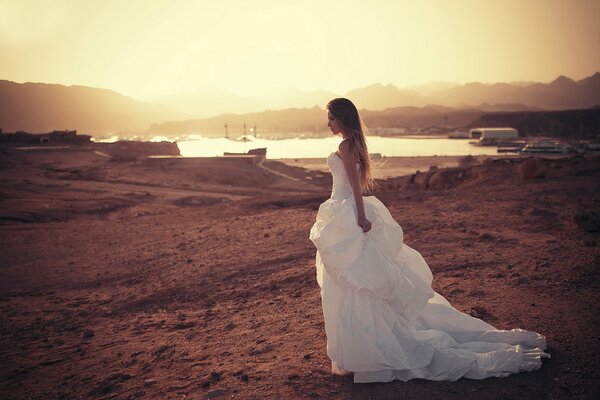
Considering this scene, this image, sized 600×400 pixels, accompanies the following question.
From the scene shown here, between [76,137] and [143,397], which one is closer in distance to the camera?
[143,397]

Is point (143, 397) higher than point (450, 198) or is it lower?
lower

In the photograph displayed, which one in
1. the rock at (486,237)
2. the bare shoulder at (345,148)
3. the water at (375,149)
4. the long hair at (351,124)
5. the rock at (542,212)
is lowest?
the rock at (486,237)

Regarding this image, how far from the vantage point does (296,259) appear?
25.8 ft

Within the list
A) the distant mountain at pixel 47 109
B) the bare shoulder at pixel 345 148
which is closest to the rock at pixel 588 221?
the bare shoulder at pixel 345 148

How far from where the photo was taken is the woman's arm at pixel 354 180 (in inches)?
137

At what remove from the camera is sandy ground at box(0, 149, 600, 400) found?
3615mm

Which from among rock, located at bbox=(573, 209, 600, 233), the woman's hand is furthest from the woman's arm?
rock, located at bbox=(573, 209, 600, 233)

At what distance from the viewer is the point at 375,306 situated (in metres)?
3.39

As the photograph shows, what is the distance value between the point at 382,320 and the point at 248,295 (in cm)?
343

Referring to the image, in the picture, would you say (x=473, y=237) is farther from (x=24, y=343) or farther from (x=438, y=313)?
(x=24, y=343)

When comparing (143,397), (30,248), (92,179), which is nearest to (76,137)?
(92,179)

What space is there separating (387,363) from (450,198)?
9.95 meters

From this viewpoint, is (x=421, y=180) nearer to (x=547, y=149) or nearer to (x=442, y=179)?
(x=442, y=179)

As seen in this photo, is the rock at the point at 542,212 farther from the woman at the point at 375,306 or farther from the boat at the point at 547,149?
the boat at the point at 547,149
